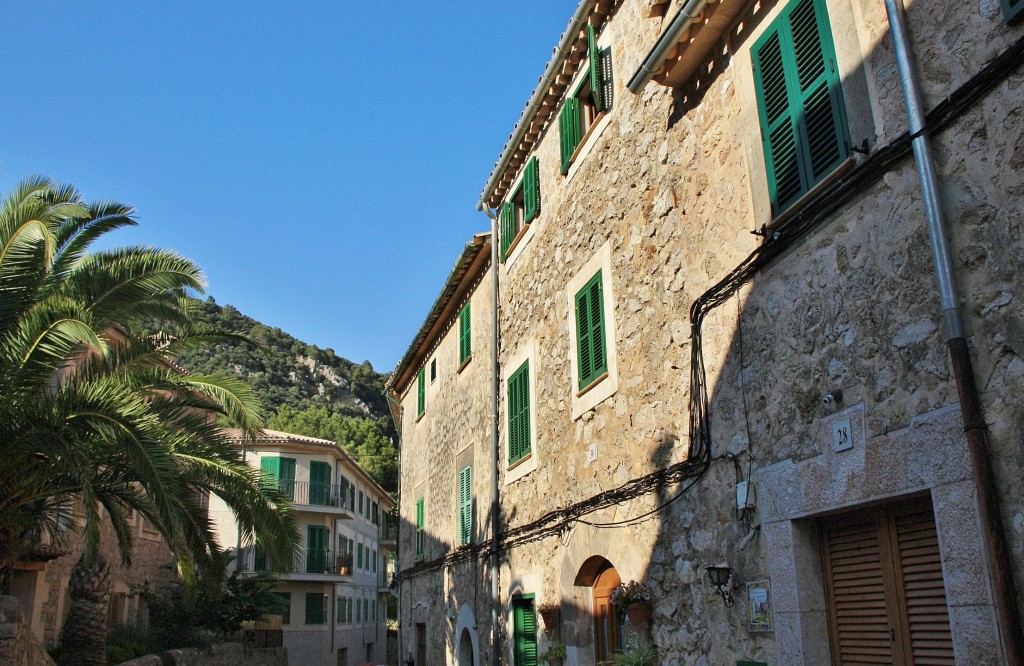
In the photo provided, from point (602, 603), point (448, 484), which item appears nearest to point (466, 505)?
point (448, 484)

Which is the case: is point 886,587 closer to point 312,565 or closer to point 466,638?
point 466,638

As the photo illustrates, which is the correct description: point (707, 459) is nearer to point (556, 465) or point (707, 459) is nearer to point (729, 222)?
point (729, 222)

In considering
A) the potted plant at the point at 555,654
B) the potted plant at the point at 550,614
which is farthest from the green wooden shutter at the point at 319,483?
the potted plant at the point at 555,654

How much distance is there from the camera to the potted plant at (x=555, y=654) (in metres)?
9.29

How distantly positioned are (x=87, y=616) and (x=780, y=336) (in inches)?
463

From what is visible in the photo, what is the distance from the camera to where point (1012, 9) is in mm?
4176

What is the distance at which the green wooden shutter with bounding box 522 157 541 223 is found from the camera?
11938 millimetres

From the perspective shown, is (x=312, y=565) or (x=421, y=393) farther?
(x=312, y=565)

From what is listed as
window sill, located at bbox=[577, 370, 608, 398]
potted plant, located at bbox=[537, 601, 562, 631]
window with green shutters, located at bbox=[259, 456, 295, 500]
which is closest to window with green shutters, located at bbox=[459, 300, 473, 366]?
window sill, located at bbox=[577, 370, 608, 398]

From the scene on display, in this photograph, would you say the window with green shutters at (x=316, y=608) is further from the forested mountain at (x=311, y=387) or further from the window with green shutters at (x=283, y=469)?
the forested mountain at (x=311, y=387)

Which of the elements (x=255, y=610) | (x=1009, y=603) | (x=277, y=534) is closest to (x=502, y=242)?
(x=277, y=534)

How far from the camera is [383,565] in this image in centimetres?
5275

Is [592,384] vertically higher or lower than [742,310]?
higher

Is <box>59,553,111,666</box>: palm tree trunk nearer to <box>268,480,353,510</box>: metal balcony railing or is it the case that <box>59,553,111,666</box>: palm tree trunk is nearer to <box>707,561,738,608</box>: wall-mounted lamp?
<box>707,561,738,608</box>: wall-mounted lamp
